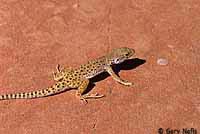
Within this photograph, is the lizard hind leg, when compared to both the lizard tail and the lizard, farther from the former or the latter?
the lizard tail

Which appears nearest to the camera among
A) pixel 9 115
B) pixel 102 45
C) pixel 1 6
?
pixel 9 115

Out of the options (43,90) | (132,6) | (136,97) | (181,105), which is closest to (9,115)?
(43,90)

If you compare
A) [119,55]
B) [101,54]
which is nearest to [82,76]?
[119,55]

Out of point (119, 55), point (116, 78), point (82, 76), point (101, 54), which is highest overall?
point (119, 55)

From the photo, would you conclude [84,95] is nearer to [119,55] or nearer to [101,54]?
[119,55]

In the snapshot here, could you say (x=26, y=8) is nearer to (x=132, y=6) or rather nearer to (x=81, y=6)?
(x=81, y=6)

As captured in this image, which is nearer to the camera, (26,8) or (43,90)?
(43,90)

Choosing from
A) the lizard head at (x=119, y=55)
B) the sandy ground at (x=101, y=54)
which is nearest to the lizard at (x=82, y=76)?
the lizard head at (x=119, y=55)
